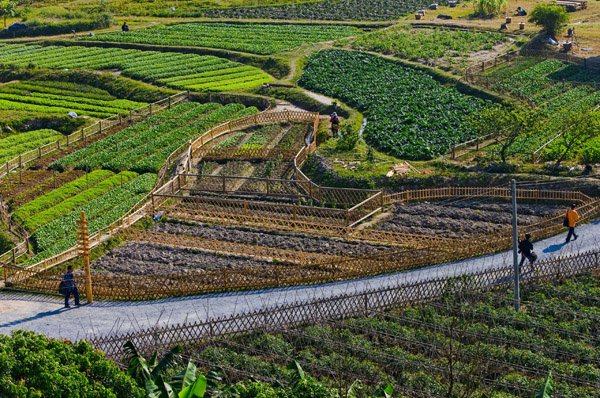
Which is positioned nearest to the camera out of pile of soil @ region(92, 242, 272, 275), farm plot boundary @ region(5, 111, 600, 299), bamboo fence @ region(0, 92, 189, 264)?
farm plot boundary @ region(5, 111, 600, 299)

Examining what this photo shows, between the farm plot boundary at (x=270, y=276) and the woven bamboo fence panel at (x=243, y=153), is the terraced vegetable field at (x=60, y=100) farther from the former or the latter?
the farm plot boundary at (x=270, y=276)

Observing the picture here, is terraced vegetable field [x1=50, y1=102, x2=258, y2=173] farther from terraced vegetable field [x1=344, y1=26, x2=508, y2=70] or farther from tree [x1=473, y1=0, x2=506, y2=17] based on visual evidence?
tree [x1=473, y1=0, x2=506, y2=17]

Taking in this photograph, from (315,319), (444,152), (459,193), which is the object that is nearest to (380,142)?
(444,152)

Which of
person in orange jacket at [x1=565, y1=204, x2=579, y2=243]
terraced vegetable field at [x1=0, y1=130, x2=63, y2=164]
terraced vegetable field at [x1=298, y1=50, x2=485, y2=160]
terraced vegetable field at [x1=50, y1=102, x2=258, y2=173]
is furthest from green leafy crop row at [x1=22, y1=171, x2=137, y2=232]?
person in orange jacket at [x1=565, y1=204, x2=579, y2=243]

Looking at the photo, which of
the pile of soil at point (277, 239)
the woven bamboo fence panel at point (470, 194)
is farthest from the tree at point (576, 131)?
the pile of soil at point (277, 239)

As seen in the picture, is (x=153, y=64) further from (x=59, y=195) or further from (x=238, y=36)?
(x=59, y=195)

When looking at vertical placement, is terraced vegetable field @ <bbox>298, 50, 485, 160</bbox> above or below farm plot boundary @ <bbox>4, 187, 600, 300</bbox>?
below

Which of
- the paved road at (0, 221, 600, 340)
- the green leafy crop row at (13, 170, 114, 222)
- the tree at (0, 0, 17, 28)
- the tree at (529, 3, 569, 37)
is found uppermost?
the tree at (0, 0, 17, 28)
